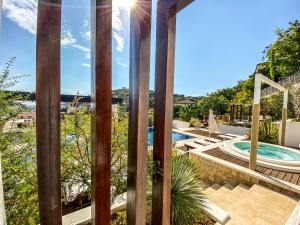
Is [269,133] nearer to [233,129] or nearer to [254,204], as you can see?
[233,129]

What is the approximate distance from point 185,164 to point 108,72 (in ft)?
8.56

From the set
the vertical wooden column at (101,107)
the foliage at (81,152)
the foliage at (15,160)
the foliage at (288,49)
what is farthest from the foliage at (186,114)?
the vertical wooden column at (101,107)

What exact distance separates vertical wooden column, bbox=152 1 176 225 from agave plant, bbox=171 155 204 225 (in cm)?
75

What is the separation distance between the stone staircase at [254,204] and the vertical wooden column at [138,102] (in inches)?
107

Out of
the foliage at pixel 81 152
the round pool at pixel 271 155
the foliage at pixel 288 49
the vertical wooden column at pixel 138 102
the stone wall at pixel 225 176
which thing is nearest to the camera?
the vertical wooden column at pixel 138 102

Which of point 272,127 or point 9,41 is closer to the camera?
point 9,41

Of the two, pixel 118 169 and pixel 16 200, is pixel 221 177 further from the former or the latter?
pixel 16 200

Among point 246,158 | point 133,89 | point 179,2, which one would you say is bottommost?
point 246,158

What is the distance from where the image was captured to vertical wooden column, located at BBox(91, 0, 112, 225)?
1.26 meters

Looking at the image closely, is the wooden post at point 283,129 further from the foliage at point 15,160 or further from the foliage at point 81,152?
the foliage at point 15,160

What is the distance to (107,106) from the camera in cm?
132

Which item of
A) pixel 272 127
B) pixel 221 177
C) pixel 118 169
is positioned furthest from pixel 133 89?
pixel 272 127

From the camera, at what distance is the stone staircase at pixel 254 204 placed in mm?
3627

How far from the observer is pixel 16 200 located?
6.88 feet
